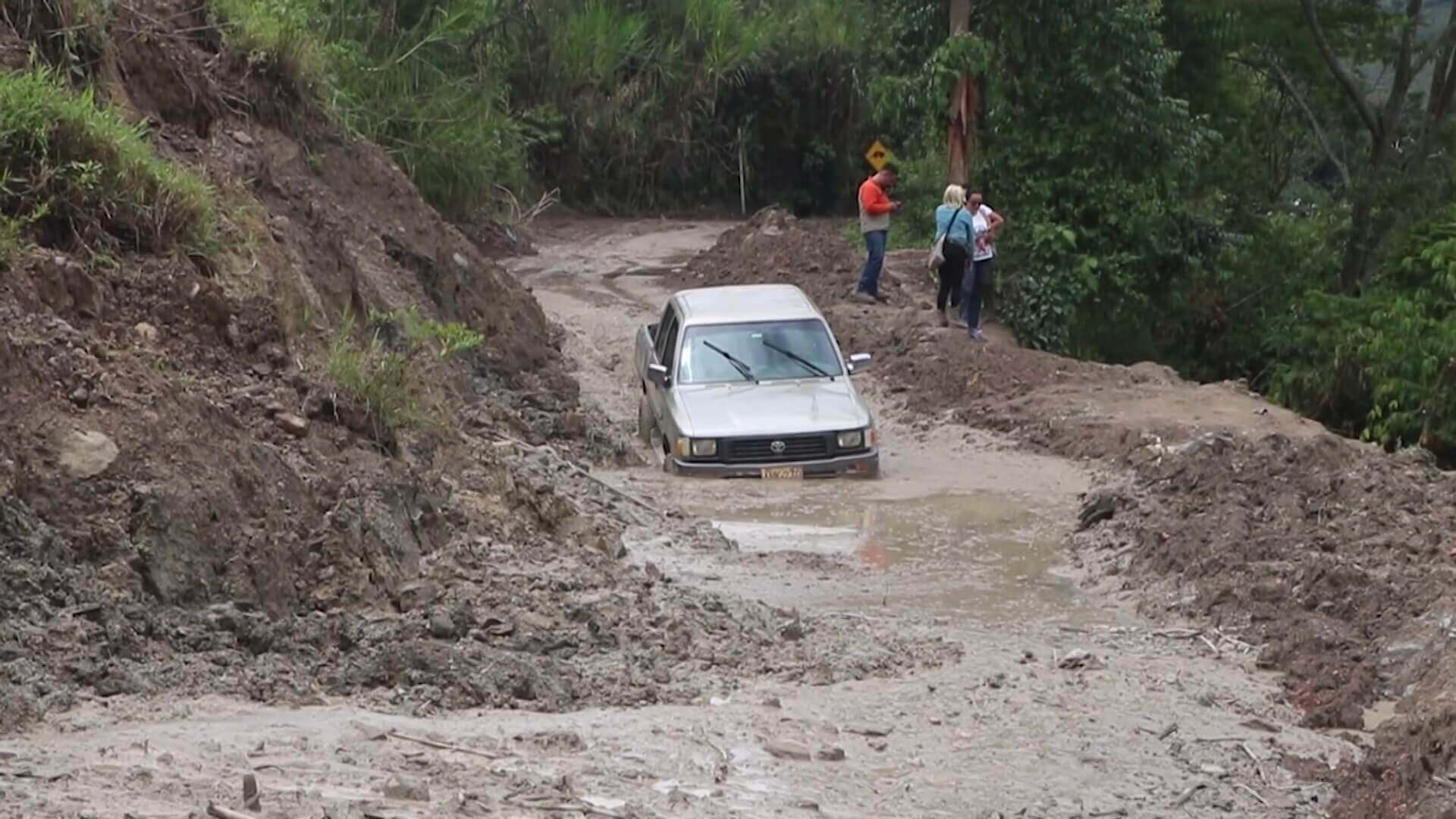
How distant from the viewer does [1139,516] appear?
13930 millimetres

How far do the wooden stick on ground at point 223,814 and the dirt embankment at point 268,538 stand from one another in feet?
5.40

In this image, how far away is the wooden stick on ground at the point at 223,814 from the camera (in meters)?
5.71

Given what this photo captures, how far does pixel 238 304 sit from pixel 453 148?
17.2 meters

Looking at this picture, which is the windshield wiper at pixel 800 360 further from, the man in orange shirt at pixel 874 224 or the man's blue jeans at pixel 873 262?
the man's blue jeans at pixel 873 262

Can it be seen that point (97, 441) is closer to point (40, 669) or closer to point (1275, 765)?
point (40, 669)

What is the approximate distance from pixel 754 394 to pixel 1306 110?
16.6m

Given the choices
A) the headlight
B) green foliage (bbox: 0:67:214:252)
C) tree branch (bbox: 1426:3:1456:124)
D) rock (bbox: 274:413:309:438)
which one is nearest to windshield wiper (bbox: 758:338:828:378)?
the headlight

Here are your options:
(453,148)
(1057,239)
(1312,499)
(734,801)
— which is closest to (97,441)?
(734,801)

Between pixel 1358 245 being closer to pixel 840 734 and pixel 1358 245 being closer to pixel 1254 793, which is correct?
pixel 1254 793

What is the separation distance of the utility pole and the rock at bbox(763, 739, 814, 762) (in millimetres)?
17265

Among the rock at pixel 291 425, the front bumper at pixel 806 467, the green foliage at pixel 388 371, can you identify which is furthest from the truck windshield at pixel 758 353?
the rock at pixel 291 425

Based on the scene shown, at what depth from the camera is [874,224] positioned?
79.2ft

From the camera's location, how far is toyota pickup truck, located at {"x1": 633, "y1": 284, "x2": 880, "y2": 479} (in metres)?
15.4

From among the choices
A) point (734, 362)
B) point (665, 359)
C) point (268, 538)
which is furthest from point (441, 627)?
point (665, 359)
